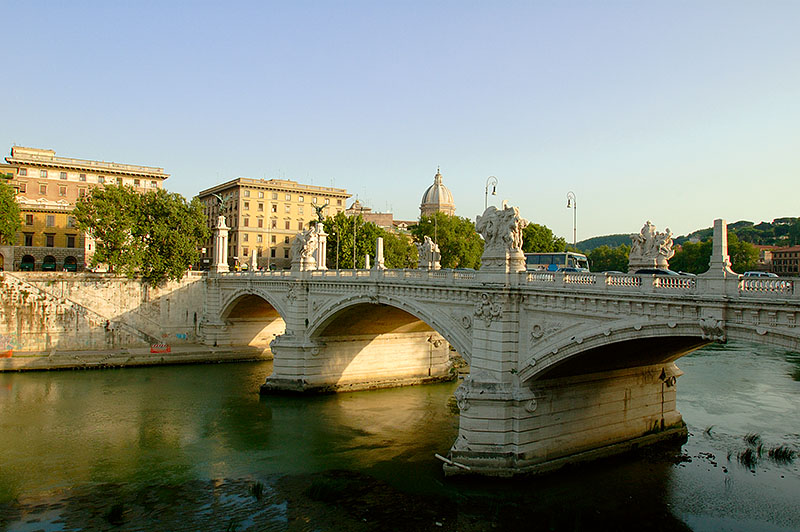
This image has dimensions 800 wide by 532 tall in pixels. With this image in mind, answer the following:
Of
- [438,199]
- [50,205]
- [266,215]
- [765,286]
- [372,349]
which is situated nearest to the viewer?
[765,286]

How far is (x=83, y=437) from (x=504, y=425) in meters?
17.6

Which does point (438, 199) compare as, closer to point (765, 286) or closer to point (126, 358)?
point (126, 358)

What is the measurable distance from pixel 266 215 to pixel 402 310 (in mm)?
48271

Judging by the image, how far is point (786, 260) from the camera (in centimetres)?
8162

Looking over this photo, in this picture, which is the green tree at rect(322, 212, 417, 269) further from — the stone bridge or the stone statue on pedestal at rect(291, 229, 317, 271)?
the stone bridge

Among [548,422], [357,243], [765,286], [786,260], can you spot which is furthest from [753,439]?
[786,260]

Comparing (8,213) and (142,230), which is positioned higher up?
(8,213)

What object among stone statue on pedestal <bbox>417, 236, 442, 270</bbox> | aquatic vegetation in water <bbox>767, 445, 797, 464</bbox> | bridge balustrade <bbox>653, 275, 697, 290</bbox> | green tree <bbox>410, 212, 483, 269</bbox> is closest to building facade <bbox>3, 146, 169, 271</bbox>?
green tree <bbox>410, 212, 483, 269</bbox>

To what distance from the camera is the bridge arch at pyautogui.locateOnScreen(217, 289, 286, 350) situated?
A: 48.4 m

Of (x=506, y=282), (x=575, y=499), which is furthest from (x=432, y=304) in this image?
(x=575, y=499)

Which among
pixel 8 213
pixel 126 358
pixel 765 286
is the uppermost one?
pixel 8 213

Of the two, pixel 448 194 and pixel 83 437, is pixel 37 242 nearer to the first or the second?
pixel 83 437

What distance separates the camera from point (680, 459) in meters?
23.0

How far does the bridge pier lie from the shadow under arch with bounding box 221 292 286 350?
98.8ft
